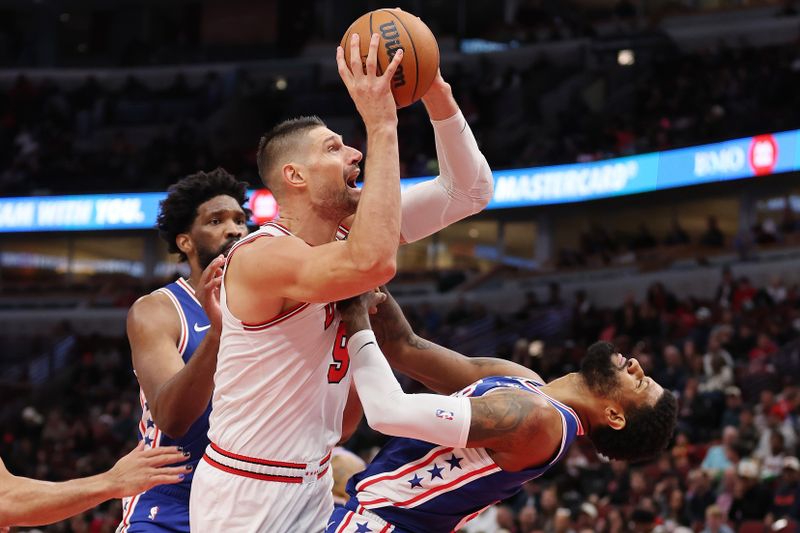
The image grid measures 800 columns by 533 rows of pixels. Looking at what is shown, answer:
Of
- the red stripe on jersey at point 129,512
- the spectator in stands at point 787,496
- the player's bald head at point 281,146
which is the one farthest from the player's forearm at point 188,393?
the spectator in stands at point 787,496

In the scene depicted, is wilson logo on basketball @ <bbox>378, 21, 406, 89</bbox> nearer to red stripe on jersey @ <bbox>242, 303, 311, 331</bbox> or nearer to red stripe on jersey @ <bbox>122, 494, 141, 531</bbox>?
red stripe on jersey @ <bbox>242, 303, 311, 331</bbox>

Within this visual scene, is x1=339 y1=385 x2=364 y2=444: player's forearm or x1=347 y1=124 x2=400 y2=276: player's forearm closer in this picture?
x1=347 y1=124 x2=400 y2=276: player's forearm

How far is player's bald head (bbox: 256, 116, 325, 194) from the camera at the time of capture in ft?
13.6

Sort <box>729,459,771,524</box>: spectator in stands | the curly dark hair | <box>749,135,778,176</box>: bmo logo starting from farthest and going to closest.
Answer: <box>749,135,778,176</box>: bmo logo → <box>729,459,771,524</box>: spectator in stands → the curly dark hair

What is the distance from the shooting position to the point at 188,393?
4410 mm

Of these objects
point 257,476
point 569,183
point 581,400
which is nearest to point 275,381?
point 257,476

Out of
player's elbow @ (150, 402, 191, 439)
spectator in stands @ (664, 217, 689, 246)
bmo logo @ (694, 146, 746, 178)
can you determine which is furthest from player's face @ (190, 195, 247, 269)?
spectator in stands @ (664, 217, 689, 246)

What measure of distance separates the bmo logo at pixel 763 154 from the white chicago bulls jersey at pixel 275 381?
18220mm

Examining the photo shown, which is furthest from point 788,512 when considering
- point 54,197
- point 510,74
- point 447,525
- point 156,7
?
point 156,7

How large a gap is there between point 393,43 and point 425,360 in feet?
4.59

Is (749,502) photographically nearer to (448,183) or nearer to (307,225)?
(448,183)

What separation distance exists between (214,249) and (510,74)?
2316 centimetres

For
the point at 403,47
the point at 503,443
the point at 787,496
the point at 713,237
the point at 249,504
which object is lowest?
the point at 787,496

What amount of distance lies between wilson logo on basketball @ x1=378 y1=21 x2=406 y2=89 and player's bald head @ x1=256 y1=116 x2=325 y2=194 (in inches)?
17.0
